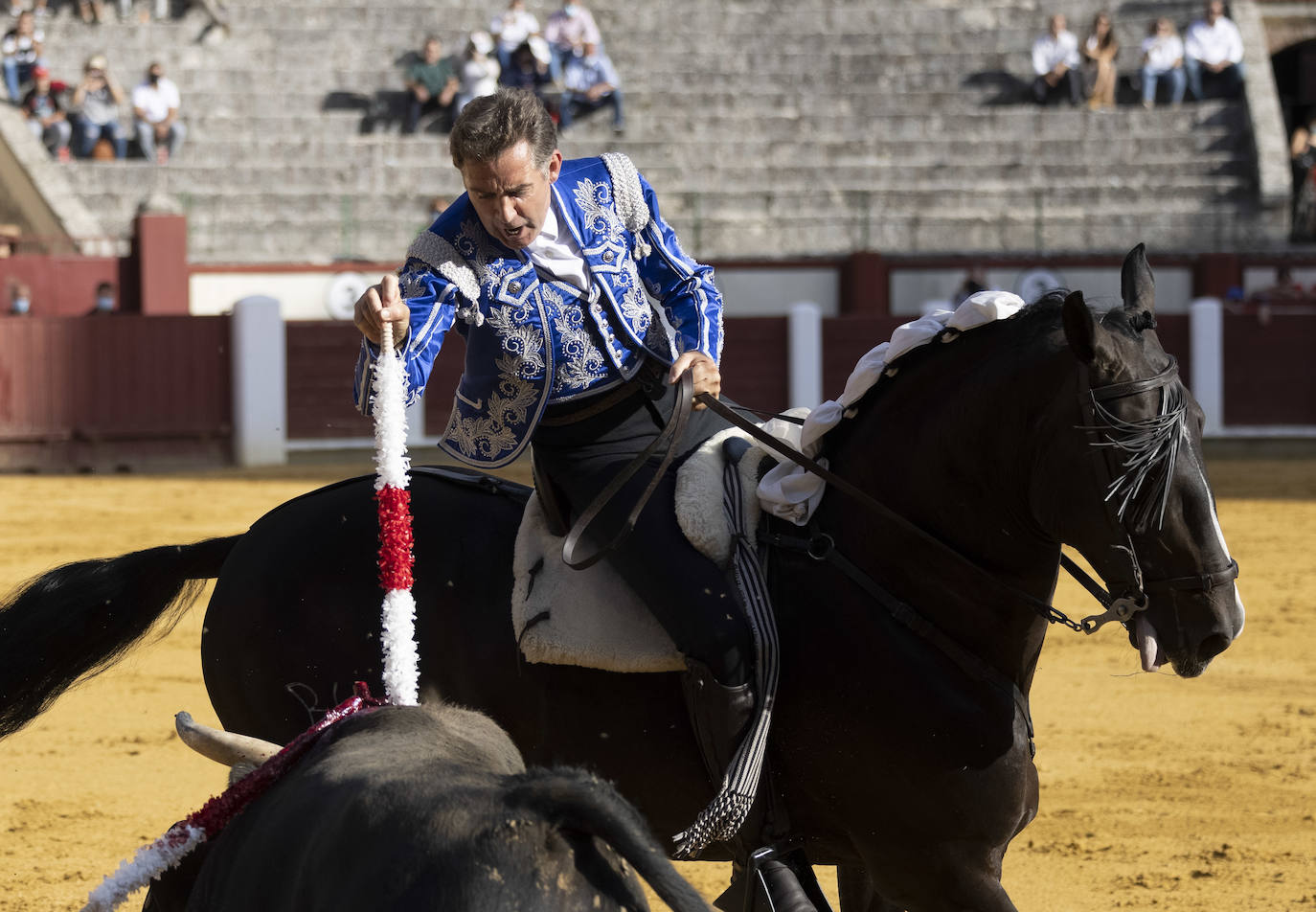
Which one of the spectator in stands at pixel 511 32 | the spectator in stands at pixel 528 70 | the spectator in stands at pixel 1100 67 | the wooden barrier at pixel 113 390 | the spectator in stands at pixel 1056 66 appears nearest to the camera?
the wooden barrier at pixel 113 390

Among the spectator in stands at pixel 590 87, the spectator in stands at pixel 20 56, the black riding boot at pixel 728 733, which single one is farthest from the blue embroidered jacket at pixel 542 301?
the spectator in stands at pixel 20 56

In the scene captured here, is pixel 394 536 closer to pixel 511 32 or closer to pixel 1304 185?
pixel 511 32

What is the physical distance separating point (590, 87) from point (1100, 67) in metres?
5.32

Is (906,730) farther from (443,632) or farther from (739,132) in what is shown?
(739,132)

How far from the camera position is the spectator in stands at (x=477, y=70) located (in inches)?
632

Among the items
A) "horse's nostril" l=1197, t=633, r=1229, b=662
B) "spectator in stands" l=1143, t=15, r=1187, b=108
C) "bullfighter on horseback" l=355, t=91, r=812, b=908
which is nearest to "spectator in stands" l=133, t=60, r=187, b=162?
"spectator in stands" l=1143, t=15, r=1187, b=108

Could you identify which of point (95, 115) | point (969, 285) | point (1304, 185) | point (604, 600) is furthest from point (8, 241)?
point (604, 600)

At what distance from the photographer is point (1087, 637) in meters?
6.64

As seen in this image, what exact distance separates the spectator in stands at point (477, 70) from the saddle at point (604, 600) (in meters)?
13.7

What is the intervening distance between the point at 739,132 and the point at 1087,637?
10983 mm

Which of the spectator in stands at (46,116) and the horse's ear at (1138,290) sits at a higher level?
the spectator in stands at (46,116)

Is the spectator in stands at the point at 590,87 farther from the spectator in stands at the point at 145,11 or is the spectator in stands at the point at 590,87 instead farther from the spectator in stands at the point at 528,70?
the spectator in stands at the point at 145,11

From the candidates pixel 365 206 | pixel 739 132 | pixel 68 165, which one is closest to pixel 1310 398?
pixel 739 132

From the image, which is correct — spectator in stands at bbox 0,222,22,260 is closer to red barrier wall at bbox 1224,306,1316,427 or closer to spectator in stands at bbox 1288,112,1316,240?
red barrier wall at bbox 1224,306,1316,427
